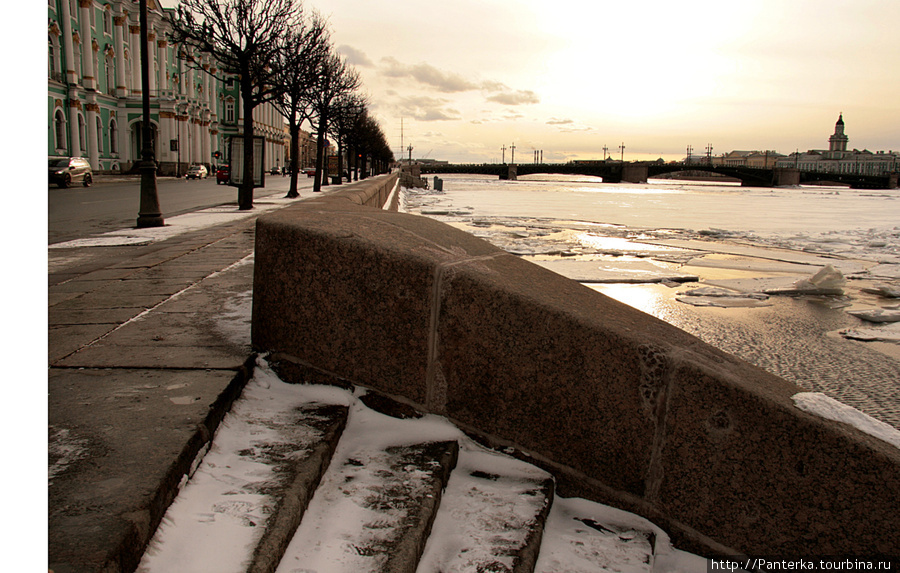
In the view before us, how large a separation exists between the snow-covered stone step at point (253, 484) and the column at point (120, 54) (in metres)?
53.8

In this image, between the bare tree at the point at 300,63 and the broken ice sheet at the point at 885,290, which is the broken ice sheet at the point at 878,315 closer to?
the broken ice sheet at the point at 885,290

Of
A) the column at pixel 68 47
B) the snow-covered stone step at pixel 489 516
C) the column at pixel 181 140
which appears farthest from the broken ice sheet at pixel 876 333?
the column at pixel 181 140

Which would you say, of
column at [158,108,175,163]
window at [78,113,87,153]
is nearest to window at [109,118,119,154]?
window at [78,113,87,153]

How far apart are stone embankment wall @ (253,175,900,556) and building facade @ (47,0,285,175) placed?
33129 mm

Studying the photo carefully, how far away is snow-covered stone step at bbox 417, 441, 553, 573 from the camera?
1.82m

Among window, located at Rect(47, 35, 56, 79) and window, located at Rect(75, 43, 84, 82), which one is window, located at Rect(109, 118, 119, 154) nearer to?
window, located at Rect(75, 43, 84, 82)

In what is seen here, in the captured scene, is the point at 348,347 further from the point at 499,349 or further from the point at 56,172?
the point at 56,172

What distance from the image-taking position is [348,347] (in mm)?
2553

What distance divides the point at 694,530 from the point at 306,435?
139 cm

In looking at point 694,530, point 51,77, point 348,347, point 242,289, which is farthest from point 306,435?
point 51,77

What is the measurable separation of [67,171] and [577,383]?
31.8 meters

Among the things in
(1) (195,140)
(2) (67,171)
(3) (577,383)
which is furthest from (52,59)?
(3) (577,383)

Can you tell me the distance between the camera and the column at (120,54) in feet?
154

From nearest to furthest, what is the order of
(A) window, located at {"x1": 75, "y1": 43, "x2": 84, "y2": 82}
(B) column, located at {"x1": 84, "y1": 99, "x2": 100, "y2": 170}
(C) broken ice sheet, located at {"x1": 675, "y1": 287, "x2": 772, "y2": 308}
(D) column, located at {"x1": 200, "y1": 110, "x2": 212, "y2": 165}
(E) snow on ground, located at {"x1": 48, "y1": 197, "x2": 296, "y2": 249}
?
(C) broken ice sheet, located at {"x1": 675, "y1": 287, "x2": 772, "y2": 308}, (E) snow on ground, located at {"x1": 48, "y1": 197, "x2": 296, "y2": 249}, (A) window, located at {"x1": 75, "y1": 43, "x2": 84, "y2": 82}, (B) column, located at {"x1": 84, "y1": 99, "x2": 100, "y2": 170}, (D) column, located at {"x1": 200, "y1": 110, "x2": 212, "y2": 165}
